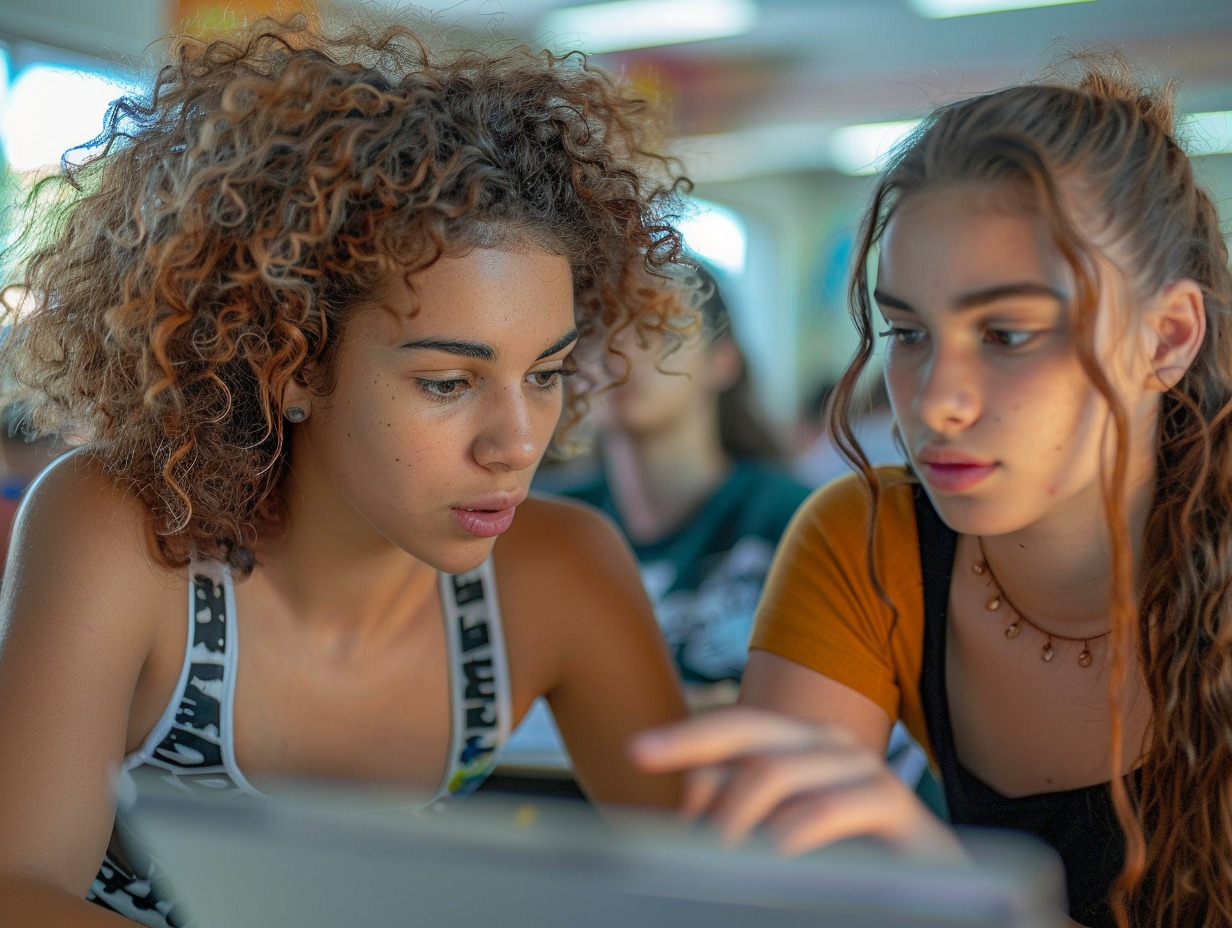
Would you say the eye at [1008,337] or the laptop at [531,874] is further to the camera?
the eye at [1008,337]

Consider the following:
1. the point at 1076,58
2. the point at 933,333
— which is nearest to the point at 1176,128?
the point at 1076,58

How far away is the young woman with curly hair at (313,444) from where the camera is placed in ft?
3.47

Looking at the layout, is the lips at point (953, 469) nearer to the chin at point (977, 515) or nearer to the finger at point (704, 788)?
the chin at point (977, 515)

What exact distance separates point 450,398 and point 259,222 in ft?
0.78

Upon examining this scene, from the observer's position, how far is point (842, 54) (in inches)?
210

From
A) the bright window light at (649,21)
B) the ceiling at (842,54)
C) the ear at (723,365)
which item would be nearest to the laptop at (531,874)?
the ear at (723,365)

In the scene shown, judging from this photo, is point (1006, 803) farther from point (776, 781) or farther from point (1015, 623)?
point (776, 781)

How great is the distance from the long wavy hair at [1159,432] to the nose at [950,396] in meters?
0.09

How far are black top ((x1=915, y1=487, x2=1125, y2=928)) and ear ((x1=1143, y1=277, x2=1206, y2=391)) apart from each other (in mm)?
289

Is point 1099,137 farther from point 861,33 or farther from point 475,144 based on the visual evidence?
point 861,33

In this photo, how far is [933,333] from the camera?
100 centimetres

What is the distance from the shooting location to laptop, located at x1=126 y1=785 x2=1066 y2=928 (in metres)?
0.40

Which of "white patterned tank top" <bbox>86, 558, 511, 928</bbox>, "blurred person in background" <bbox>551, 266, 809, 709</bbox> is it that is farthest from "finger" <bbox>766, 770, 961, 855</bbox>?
"blurred person in background" <bbox>551, 266, 809, 709</bbox>

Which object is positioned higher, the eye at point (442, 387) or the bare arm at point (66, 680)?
the eye at point (442, 387)
